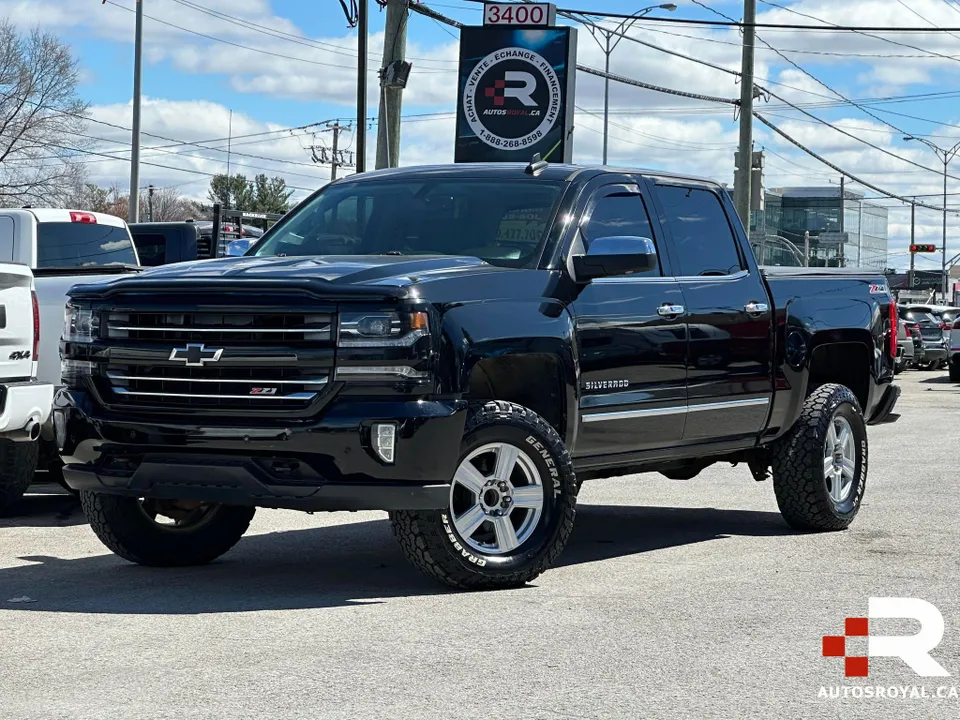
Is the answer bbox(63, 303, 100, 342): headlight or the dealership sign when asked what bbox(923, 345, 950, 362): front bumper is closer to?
the dealership sign

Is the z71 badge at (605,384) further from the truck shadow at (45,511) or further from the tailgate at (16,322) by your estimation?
the truck shadow at (45,511)

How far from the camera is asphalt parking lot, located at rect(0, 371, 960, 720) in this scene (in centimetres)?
521

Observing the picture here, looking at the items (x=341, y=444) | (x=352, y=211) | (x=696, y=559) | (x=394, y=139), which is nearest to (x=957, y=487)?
(x=696, y=559)

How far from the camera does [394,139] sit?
2197 centimetres

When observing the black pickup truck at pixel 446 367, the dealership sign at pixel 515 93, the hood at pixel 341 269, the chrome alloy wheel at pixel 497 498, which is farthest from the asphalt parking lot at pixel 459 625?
the dealership sign at pixel 515 93

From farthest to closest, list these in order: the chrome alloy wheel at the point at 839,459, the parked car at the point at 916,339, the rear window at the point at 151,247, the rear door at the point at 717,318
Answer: the parked car at the point at 916,339 → the rear window at the point at 151,247 → the chrome alloy wheel at the point at 839,459 → the rear door at the point at 717,318

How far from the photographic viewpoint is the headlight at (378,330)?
22.1 feet

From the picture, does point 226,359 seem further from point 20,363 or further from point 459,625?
point 20,363

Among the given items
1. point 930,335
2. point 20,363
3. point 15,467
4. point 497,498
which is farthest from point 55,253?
point 930,335

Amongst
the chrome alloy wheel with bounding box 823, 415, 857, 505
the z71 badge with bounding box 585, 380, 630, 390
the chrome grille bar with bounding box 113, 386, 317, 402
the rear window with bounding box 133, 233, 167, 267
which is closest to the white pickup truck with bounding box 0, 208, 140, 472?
the chrome grille bar with bounding box 113, 386, 317, 402

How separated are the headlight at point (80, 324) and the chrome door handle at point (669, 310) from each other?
2904 millimetres

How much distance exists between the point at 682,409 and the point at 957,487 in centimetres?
449

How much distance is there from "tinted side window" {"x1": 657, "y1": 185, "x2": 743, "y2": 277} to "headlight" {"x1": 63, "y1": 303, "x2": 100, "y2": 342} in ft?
10.6

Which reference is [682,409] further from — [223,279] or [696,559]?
[223,279]
